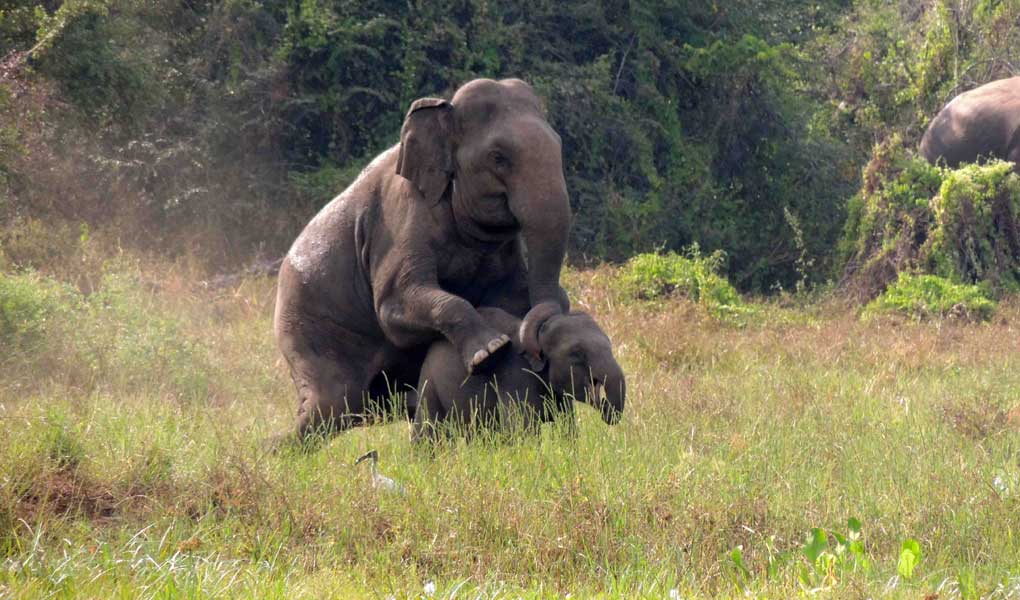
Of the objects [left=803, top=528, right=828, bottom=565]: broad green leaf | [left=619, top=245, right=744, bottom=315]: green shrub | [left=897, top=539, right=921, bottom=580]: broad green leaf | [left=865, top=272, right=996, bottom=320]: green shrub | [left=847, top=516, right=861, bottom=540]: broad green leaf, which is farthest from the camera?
[left=619, top=245, right=744, bottom=315]: green shrub

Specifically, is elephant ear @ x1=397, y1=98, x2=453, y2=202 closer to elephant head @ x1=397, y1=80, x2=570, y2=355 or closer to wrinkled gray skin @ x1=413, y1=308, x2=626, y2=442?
elephant head @ x1=397, y1=80, x2=570, y2=355

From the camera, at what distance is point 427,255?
667cm

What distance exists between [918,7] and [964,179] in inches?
322

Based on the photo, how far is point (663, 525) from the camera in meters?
5.39

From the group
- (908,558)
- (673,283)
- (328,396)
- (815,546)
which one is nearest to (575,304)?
(673,283)

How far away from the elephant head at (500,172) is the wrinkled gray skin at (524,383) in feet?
0.48

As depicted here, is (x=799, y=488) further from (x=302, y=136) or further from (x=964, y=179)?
(x=302, y=136)

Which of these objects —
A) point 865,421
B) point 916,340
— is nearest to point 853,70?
point 916,340

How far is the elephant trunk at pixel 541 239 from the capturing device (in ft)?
A: 20.7

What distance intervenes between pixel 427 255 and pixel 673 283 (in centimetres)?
746

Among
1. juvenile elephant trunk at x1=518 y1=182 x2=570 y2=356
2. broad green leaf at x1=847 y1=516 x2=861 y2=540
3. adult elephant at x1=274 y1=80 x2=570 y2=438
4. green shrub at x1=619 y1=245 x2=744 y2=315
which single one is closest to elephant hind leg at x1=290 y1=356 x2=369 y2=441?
adult elephant at x1=274 y1=80 x2=570 y2=438

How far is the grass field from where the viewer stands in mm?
4746

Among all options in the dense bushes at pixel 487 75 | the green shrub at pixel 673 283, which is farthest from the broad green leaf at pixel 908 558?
the dense bushes at pixel 487 75

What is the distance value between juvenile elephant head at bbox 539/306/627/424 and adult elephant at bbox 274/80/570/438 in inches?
4.3
